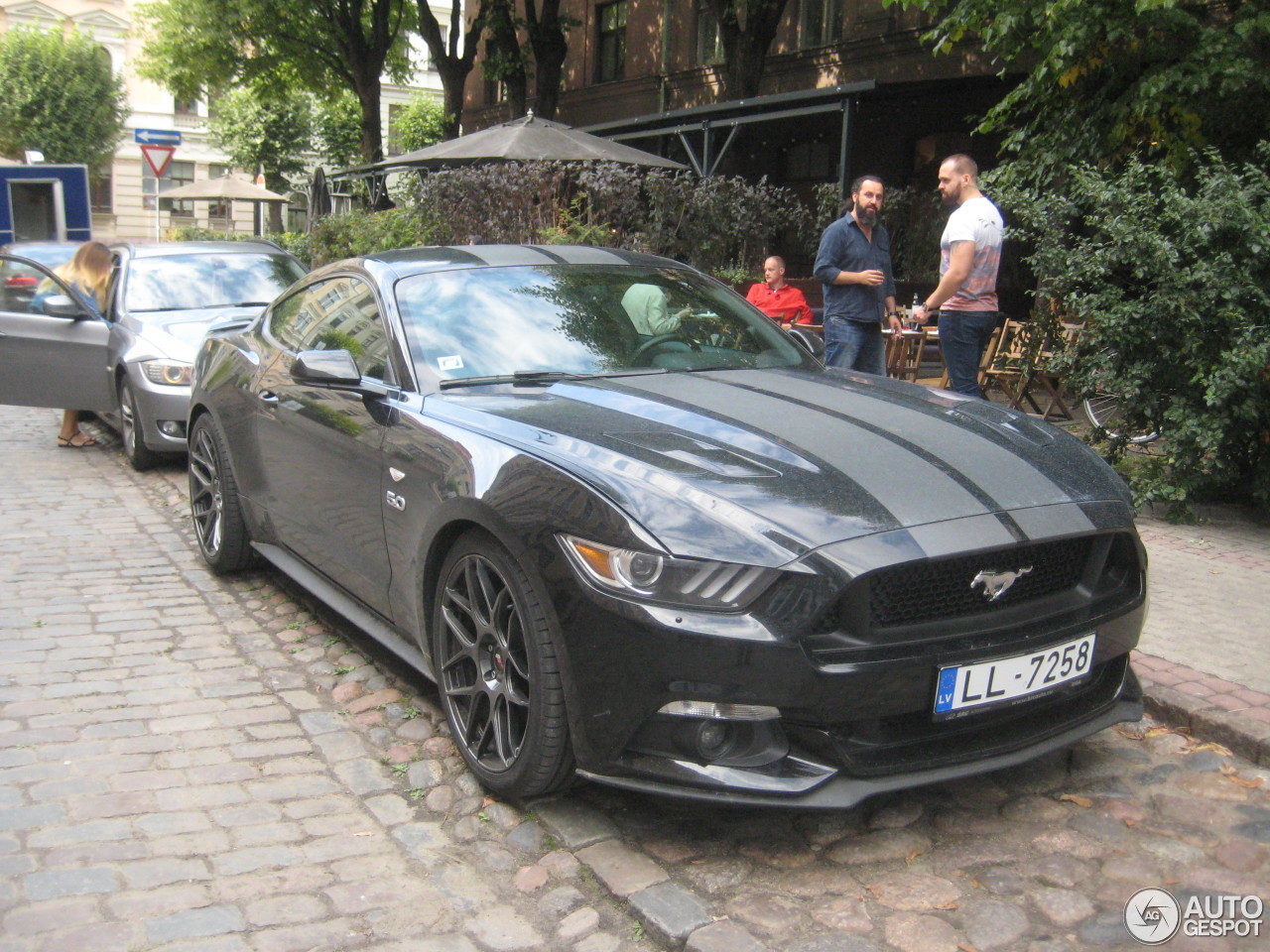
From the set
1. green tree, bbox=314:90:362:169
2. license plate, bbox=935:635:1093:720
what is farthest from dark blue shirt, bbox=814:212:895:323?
green tree, bbox=314:90:362:169

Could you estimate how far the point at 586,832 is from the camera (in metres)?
3.30

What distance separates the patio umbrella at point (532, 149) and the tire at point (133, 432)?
17.8ft

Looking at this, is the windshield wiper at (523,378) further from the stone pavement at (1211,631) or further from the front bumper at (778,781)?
the stone pavement at (1211,631)

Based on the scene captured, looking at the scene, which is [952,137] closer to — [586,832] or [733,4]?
[733,4]

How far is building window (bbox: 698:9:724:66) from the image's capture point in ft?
82.1

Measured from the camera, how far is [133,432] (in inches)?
345

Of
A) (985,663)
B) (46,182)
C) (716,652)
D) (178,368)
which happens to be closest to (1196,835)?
(985,663)

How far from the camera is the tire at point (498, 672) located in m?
3.14

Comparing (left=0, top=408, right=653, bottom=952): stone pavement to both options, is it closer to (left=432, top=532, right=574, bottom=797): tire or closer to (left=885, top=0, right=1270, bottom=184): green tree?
(left=432, top=532, right=574, bottom=797): tire

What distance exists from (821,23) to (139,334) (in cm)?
1714

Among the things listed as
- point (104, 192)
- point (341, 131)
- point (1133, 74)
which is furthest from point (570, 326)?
point (104, 192)

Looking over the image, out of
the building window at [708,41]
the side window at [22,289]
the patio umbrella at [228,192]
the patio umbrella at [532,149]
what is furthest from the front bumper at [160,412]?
the patio umbrella at [228,192]

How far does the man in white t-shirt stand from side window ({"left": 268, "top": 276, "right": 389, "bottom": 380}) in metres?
3.61

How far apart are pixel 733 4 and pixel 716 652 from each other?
60.1ft
